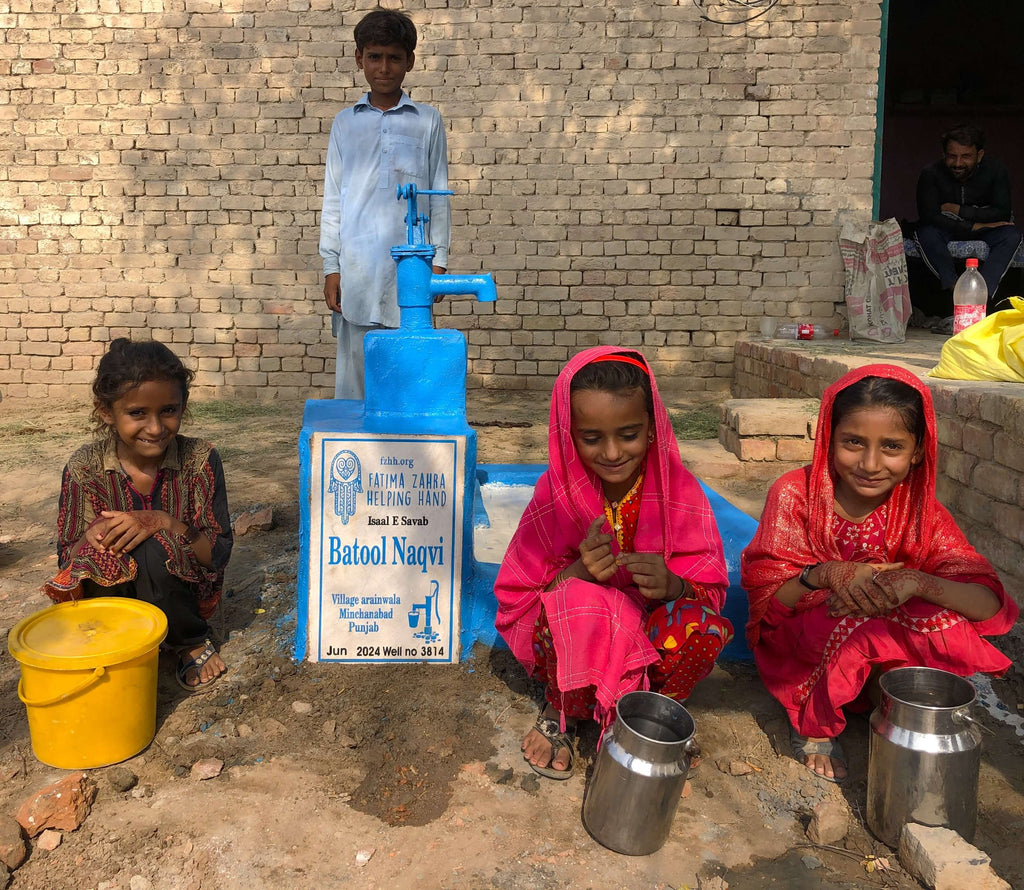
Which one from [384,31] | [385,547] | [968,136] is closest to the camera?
[385,547]

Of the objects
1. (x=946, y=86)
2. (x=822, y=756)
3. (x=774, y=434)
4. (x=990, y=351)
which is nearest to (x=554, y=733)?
(x=822, y=756)

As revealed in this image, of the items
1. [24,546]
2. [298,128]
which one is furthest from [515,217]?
[24,546]

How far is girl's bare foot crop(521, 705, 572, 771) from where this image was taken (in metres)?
2.14

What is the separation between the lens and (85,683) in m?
2.00

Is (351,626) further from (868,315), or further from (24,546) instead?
(868,315)

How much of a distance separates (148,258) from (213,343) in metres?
0.89

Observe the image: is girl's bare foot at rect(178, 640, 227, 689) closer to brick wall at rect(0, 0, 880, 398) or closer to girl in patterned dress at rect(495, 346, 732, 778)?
girl in patterned dress at rect(495, 346, 732, 778)

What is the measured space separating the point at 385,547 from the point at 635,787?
1035 millimetres

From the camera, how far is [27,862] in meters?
1.79

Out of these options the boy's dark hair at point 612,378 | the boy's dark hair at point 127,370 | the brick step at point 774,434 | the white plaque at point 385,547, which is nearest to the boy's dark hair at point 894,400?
the boy's dark hair at point 612,378

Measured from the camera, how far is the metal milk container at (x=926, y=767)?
185 centimetres

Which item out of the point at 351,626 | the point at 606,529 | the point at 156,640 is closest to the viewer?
the point at 156,640

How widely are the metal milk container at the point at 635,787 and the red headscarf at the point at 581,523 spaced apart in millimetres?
395

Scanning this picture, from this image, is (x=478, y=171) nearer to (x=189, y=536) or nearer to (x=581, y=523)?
(x=189, y=536)
